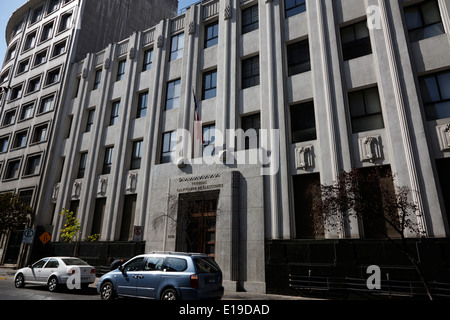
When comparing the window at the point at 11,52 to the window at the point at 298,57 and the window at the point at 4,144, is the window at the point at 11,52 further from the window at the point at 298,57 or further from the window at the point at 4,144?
the window at the point at 298,57

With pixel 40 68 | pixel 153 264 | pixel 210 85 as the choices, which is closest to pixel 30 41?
pixel 40 68

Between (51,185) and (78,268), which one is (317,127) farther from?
(51,185)

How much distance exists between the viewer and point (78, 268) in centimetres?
1293

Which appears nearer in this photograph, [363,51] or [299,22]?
[363,51]

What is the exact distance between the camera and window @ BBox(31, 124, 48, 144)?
89.6ft

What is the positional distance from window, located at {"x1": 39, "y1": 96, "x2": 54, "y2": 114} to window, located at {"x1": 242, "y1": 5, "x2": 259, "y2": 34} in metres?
20.5

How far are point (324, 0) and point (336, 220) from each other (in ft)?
39.8

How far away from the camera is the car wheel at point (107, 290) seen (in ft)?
33.3

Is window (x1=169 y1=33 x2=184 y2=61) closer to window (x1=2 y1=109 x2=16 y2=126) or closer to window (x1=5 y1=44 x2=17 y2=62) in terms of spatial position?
window (x1=2 y1=109 x2=16 y2=126)

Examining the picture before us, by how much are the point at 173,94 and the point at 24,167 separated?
17343mm

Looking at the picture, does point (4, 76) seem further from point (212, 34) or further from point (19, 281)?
point (19, 281)

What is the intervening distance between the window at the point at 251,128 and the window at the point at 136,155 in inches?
318

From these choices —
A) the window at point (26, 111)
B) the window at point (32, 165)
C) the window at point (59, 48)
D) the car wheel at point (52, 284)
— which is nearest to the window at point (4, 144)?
the window at point (26, 111)
